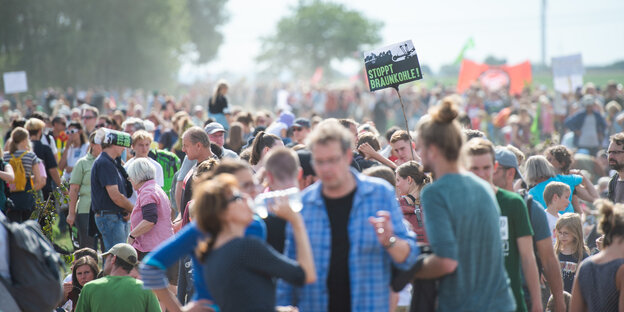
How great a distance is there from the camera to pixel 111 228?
8227mm

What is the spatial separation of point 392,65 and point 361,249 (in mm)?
3738

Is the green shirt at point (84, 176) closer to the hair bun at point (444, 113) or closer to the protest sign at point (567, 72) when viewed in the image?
the hair bun at point (444, 113)

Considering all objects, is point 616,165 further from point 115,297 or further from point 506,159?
point 115,297

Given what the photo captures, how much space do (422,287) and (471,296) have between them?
27 cm

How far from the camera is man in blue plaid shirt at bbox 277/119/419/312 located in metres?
3.64

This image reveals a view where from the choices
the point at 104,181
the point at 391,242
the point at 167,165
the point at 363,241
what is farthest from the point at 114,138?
the point at 391,242

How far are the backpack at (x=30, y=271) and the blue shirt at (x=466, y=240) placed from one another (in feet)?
7.76

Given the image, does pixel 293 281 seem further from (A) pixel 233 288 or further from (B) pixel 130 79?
(B) pixel 130 79

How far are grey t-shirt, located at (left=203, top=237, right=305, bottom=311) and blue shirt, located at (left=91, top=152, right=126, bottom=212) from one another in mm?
4833

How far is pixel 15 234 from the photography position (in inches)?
172

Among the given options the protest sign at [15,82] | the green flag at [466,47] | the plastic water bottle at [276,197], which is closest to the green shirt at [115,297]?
the plastic water bottle at [276,197]

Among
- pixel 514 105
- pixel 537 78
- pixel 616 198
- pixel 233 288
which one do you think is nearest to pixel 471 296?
pixel 233 288

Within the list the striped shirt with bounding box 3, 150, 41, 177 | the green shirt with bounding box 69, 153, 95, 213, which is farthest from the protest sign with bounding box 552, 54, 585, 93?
the striped shirt with bounding box 3, 150, 41, 177

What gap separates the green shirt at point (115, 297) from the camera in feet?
18.6
